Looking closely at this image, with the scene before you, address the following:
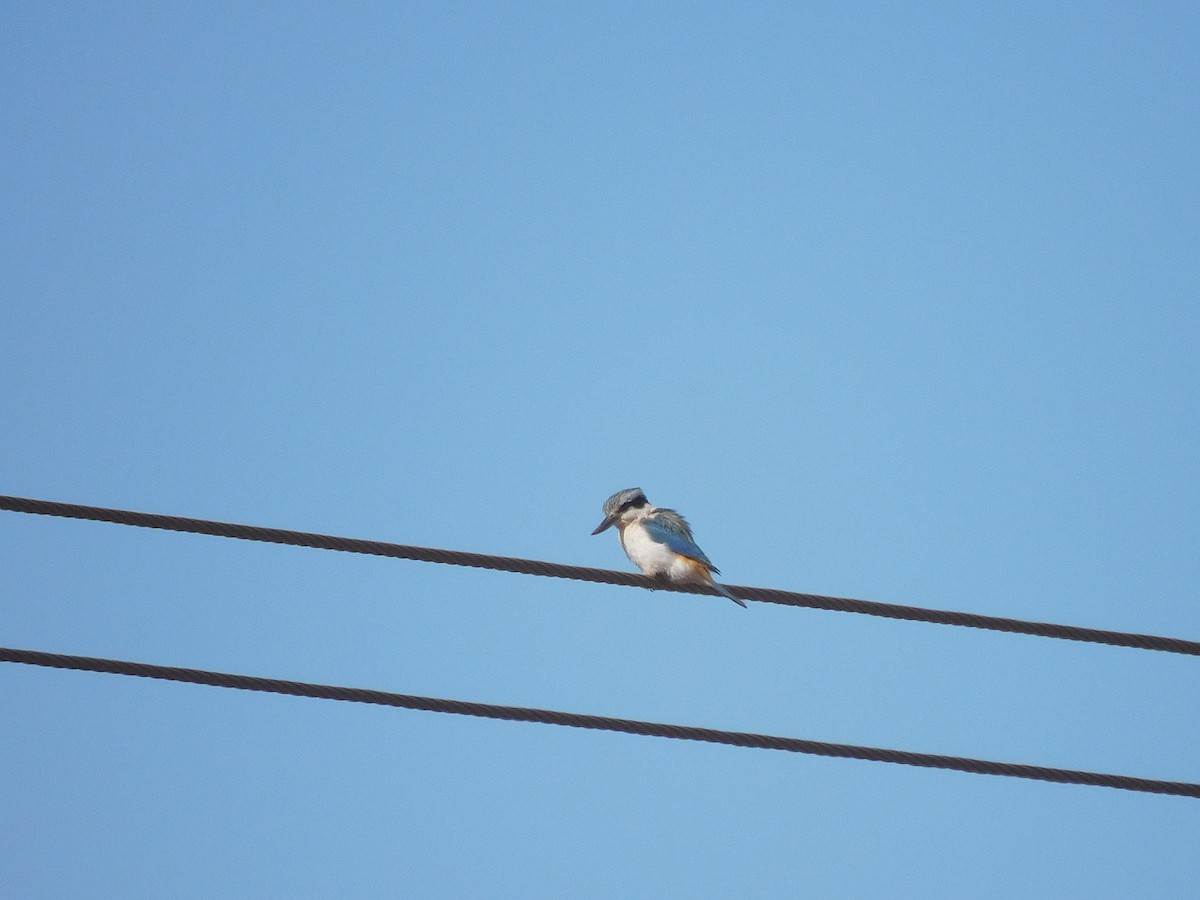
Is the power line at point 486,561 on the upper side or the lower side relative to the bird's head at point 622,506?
lower

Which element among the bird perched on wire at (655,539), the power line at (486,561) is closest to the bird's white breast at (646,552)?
the bird perched on wire at (655,539)

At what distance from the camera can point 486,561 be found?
527cm

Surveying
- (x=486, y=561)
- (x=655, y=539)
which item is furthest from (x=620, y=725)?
(x=655, y=539)

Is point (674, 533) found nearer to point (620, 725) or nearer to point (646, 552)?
point (646, 552)

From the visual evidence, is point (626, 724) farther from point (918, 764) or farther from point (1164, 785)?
point (1164, 785)

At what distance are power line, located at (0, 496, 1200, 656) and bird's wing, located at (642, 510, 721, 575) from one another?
209cm

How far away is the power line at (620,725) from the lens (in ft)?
15.8

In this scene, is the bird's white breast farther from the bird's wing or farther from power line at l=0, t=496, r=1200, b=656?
power line at l=0, t=496, r=1200, b=656

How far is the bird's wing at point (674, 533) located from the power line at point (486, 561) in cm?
209

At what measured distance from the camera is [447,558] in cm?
525

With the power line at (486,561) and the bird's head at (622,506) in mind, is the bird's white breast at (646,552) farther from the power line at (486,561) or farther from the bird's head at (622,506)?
the power line at (486,561)

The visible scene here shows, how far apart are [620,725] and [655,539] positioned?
2.95 meters

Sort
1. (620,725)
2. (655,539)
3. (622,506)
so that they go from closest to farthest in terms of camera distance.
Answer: (620,725) < (655,539) < (622,506)

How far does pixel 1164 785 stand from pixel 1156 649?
53 centimetres
